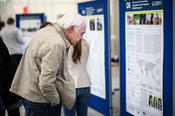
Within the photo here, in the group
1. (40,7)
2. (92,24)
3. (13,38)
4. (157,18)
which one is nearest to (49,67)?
(157,18)

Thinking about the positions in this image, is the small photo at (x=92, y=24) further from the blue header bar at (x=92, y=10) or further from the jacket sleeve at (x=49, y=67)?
the jacket sleeve at (x=49, y=67)

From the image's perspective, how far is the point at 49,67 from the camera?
1986 millimetres

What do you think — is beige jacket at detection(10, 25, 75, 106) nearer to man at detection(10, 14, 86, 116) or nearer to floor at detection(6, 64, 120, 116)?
man at detection(10, 14, 86, 116)

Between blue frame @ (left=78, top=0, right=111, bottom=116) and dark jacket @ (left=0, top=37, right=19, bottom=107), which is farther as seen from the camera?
blue frame @ (left=78, top=0, right=111, bottom=116)

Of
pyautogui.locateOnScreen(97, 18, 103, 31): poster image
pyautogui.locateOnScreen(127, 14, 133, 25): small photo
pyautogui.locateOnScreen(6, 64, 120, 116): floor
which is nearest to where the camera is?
pyautogui.locateOnScreen(127, 14, 133, 25): small photo

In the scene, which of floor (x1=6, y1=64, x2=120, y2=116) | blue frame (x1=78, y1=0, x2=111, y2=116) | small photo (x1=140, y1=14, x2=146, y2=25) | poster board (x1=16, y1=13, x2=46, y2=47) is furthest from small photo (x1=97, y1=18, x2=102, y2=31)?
poster board (x1=16, y1=13, x2=46, y2=47)

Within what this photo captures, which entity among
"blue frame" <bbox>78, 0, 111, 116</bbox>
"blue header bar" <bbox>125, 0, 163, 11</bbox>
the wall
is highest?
the wall

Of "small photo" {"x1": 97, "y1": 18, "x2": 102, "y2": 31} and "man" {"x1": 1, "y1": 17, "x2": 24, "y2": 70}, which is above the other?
"small photo" {"x1": 97, "y1": 18, "x2": 102, "y2": 31}

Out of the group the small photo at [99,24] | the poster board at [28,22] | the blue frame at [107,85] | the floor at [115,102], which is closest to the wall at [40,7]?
the poster board at [28,22]

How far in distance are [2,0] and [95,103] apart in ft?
14.7

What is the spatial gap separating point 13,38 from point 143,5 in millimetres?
3933

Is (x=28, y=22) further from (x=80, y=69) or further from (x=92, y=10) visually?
(x=80, y=69)

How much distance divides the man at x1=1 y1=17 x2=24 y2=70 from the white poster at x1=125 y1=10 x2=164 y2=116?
136 inches

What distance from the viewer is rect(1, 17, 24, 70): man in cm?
605
